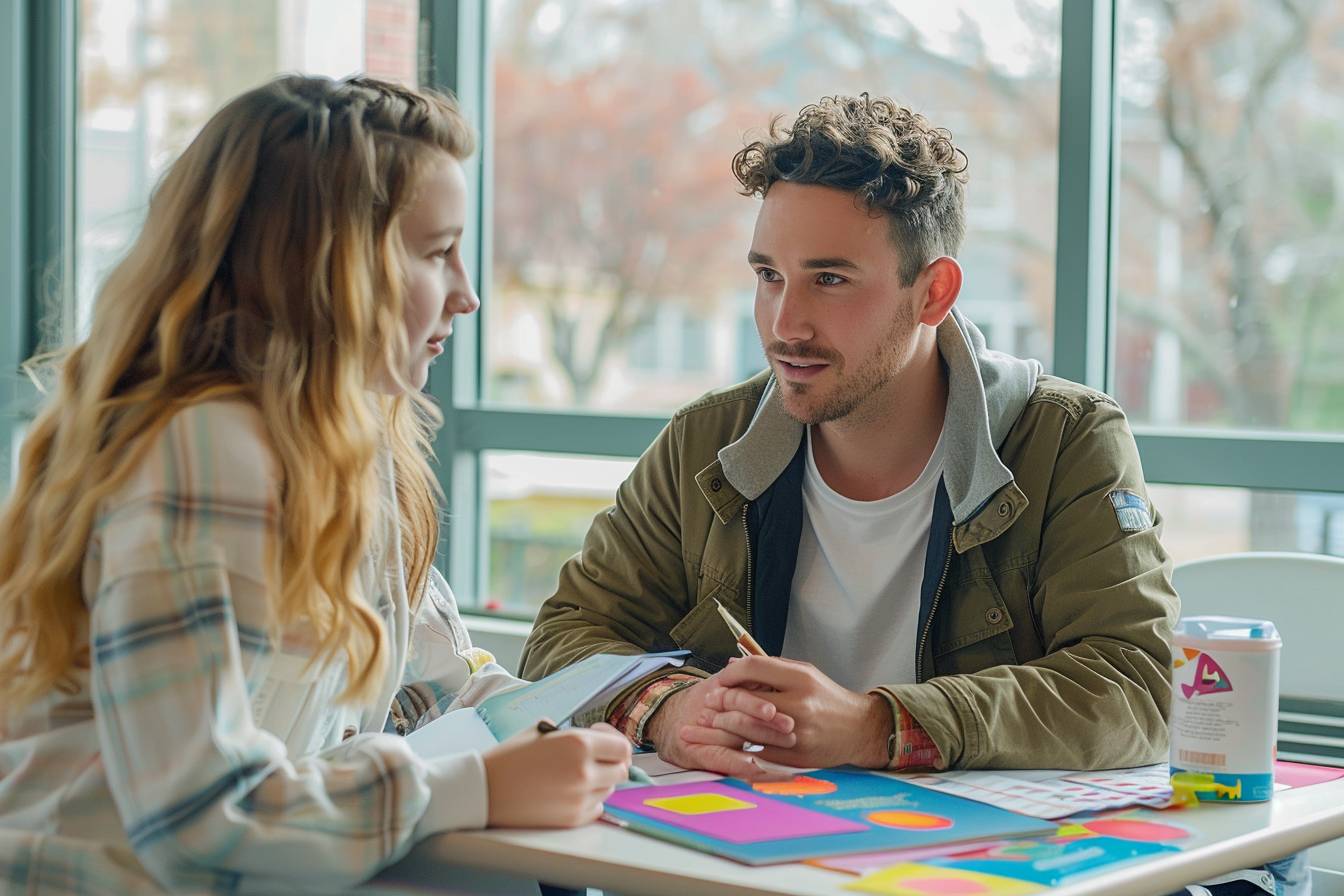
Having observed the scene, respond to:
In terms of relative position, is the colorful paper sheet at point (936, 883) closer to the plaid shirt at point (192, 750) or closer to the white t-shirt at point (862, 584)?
the plaid shirt at point (192, 750)

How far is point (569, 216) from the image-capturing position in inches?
143

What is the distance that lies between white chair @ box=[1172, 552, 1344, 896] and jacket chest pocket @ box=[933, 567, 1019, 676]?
1.54 ft

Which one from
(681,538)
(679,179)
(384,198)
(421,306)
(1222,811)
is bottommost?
(1222,811)

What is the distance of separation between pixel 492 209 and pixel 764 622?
1.81 metres

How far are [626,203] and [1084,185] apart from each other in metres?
1.26

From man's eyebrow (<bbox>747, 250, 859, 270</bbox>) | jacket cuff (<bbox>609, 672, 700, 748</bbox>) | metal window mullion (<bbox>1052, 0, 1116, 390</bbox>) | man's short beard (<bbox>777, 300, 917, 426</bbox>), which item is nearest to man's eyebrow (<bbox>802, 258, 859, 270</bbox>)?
man's eyebrow (<bbox>747, 250, 859, 270</bbox>)

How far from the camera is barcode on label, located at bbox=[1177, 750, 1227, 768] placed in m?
1.45

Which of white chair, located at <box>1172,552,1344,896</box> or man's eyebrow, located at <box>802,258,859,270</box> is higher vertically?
man's eyebrow, located at <box>802,258,859,270</box>

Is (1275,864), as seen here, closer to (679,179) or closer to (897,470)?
(897,470)

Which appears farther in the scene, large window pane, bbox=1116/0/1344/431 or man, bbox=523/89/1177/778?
large window pane, bbox=1116/0/1344/431

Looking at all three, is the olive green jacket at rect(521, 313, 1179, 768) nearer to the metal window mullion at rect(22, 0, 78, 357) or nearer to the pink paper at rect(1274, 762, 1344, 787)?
the pink paper at rect(1274, 762, 1344, 787)

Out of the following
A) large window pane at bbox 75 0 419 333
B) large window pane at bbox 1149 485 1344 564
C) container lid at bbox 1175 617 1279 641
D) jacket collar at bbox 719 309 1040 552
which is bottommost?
large window pane at bbox 1149 485 1344 564

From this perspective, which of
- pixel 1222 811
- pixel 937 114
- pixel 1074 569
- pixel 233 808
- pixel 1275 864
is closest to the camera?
pixel 233 808

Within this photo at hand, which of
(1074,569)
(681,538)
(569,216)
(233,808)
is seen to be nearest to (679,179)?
(569,216)
